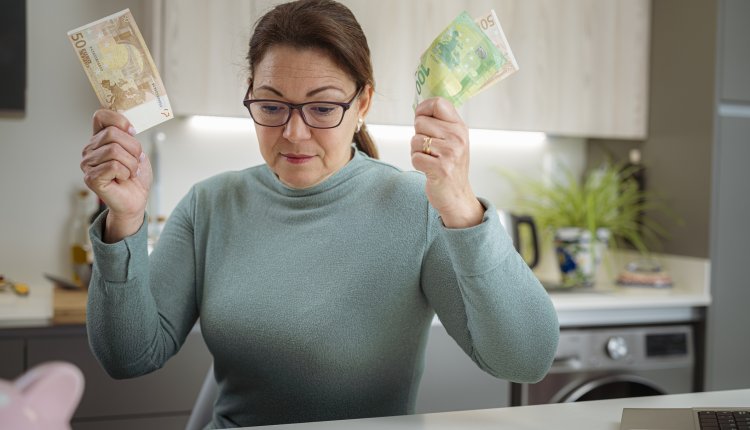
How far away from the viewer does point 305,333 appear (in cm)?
139

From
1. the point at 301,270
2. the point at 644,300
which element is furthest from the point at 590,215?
the point at 301,270

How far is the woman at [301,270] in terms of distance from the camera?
4.10ft

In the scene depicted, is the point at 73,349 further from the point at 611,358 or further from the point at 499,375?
the point at 611,358

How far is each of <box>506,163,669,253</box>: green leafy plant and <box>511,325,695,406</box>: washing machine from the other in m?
0.44

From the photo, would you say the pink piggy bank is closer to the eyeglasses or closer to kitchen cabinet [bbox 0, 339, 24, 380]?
the eyeglasses

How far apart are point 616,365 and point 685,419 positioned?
4.94 ft

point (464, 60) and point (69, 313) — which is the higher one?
point (464, 60)

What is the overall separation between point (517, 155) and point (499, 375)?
6.65 ft

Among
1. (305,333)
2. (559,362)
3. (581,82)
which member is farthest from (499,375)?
(581,82)

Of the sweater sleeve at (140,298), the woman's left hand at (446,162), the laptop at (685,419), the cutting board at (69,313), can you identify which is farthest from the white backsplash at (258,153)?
the laptop at (685,419)

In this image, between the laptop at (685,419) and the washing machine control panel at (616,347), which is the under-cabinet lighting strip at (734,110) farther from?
the laptop at (685,419)

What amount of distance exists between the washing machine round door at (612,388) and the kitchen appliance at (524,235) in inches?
18.0

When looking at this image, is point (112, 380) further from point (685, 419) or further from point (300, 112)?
point (685, 419)

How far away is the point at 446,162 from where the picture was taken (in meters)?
1.18
